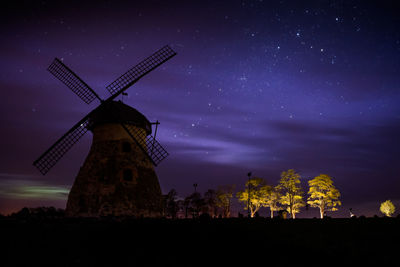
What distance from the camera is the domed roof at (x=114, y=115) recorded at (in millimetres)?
22625

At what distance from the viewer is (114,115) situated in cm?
2259

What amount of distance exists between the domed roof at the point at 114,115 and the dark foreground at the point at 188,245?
11126mm

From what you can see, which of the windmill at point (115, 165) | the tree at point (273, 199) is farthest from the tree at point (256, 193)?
the windmill at point (115, 165)

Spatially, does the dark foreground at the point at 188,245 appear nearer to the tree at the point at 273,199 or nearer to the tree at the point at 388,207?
the tree at the point at 273,199

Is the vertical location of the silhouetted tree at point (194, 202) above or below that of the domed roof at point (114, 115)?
below

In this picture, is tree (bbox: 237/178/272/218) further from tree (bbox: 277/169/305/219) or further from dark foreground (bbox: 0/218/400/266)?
dark foreground (bbox: 0/218/400/266)

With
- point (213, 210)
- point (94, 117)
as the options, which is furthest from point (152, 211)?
point (213, 210)

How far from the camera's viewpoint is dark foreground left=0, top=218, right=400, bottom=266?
8312 mm

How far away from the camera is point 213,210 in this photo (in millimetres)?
60719

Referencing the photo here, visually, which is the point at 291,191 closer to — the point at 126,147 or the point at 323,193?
the point at 323,193

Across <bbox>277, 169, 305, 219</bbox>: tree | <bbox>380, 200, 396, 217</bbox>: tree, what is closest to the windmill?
<bbox>277, 169, 305, 219</bbox>: tree

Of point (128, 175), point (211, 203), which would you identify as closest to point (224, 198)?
point (211, 203)

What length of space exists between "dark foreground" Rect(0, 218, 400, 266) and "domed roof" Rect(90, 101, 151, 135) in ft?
36.5

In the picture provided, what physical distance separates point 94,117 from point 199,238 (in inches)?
642
